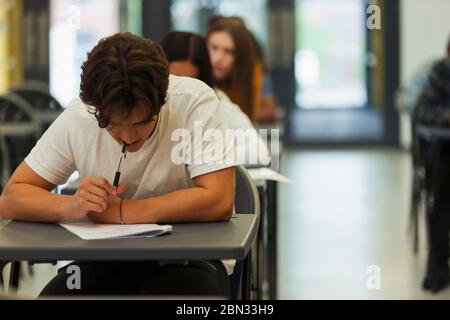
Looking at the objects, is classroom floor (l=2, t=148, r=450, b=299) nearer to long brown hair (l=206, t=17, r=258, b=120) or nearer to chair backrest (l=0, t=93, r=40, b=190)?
chair backrest (l=0, t=93, r=40, b=190)

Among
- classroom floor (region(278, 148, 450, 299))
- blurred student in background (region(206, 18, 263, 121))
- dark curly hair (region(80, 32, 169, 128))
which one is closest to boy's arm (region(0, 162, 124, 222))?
dark curly hair (region(80, 32, 169, 128))

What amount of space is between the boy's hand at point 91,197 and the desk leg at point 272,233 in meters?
1.71

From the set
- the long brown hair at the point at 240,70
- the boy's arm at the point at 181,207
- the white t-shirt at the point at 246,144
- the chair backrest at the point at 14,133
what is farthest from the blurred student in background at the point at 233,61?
the boy's arm at the point at 181,207

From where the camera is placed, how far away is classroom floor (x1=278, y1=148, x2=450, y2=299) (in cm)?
473

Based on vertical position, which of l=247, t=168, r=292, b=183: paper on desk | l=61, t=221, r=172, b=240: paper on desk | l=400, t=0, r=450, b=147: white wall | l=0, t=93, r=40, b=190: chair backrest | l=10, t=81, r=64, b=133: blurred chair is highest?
l=400, t=0, r=450, b=147: white wall

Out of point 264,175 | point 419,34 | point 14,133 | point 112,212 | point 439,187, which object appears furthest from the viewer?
point 419,34

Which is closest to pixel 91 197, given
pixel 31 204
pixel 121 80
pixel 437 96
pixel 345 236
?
pixel 31 204

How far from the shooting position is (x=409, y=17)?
38.9 feet

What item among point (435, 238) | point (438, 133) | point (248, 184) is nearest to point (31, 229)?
point (248, 184)

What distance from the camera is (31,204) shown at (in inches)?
92.8

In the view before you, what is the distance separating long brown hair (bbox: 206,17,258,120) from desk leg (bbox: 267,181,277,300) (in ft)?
2.25

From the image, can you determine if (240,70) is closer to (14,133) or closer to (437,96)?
(437,96)

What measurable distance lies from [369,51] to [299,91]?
1025mm

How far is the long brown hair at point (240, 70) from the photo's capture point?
4559 millimetres
